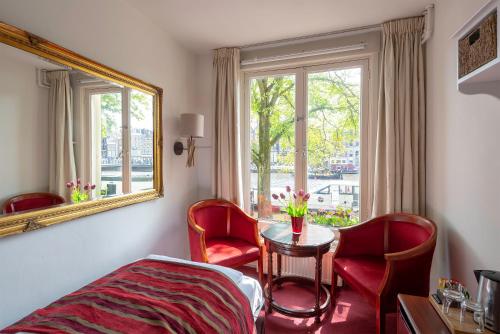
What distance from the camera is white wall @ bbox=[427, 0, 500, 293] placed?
1.32 m

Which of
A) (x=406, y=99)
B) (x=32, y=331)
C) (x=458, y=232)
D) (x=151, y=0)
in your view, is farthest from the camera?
(x=406, y=99)

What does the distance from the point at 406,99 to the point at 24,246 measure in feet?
9.81

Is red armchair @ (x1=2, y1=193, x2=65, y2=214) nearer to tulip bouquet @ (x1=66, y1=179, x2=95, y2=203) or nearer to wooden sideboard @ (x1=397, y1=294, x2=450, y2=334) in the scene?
tulip bouquet @ (x1=66, y1=179, x2=95, y2=203)

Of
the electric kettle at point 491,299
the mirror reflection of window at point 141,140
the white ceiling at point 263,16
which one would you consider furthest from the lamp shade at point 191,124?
the electric kettle at point 491,299

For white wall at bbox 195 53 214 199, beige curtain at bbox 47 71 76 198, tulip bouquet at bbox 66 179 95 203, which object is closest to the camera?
beige curtain at bbox 47 71 76 198

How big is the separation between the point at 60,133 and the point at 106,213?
67cm

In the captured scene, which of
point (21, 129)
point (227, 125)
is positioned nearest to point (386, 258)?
point (227, 125)

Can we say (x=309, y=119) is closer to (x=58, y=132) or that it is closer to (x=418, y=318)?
(x=418, y=318)

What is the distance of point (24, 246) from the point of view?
1.41 m

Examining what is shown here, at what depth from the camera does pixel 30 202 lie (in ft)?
4.75

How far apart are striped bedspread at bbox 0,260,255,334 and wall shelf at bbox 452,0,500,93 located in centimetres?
148

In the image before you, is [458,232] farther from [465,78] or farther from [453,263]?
[465,78]

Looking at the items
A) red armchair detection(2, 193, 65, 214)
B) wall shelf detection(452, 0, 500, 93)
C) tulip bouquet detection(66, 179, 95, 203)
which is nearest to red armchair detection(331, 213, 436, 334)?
wall shelf detection(452, 0, 500, 93)

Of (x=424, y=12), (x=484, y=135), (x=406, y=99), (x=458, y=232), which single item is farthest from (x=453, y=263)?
(x=424, y=12)
